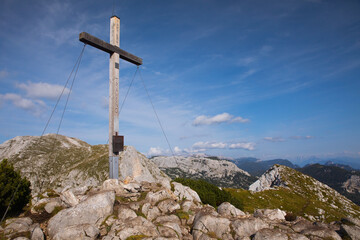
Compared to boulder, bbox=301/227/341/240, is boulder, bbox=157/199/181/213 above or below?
above

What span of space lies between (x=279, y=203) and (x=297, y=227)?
8436 centimetres

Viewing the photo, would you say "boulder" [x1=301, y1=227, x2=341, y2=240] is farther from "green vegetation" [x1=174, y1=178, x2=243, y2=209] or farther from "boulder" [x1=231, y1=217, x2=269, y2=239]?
"green vegetation" [x1=174, y1=178, x2=243, y2=209]

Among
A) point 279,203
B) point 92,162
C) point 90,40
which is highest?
point 90,40

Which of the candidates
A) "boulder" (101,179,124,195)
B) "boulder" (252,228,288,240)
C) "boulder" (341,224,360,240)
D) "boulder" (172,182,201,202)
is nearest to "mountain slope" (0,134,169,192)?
"boulder" (172,182,201,202)

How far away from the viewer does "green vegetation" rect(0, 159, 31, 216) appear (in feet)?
53.8

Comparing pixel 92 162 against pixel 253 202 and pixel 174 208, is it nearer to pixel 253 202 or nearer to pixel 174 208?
pixel 253 202

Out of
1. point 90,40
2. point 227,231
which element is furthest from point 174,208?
point 90,40

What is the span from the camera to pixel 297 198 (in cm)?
9688

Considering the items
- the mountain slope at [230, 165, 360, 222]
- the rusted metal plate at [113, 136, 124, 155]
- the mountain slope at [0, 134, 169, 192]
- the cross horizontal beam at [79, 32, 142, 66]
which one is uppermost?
the cross horizontal beam at [79, 32, 142, 66]

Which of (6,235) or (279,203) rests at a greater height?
(6,235)

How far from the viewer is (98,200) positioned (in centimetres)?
1399

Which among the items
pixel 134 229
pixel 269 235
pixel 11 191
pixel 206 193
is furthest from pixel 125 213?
pixel 206 193

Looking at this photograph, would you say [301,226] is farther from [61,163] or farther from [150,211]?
[61,163]

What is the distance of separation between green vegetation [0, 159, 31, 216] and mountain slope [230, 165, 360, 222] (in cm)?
5959
